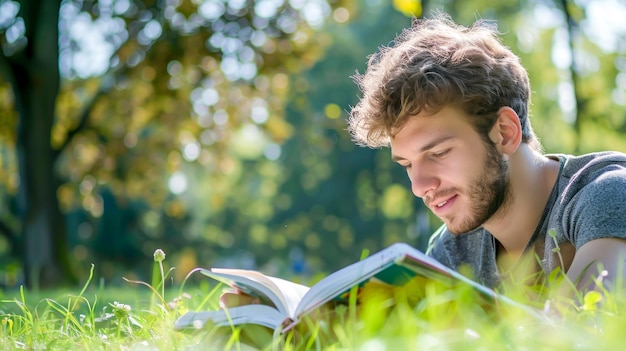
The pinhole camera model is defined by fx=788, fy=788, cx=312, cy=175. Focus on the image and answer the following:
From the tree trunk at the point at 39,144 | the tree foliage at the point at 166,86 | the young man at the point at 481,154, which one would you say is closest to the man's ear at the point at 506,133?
the young man at the point at 481,154

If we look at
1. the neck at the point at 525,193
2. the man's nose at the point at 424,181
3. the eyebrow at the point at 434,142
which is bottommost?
the neck at the point at 525,193

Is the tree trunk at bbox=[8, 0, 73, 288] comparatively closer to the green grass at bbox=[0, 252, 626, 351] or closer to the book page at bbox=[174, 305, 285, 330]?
the green grass at bbox=[0, 252, 626, 351]

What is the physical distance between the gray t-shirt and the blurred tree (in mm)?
9386

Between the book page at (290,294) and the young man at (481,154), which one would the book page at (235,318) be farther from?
the young man at (481,154)

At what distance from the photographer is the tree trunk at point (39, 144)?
1188cm

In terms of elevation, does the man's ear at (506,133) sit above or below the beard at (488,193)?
above

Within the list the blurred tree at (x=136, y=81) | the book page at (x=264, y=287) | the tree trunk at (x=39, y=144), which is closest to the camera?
the book page at (x=264, y=287)

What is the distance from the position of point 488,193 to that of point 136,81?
11320mm

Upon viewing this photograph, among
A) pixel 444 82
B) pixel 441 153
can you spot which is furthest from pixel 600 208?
pixel 444 82

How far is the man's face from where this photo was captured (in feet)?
9.23

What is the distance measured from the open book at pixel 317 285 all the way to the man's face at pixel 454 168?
0.81m

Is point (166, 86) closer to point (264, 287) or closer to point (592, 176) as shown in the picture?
point (592, 176)

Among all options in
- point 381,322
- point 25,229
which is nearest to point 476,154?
point 381,322

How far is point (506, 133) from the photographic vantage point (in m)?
2.97
